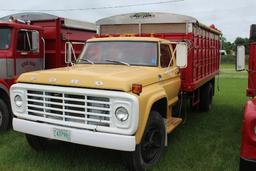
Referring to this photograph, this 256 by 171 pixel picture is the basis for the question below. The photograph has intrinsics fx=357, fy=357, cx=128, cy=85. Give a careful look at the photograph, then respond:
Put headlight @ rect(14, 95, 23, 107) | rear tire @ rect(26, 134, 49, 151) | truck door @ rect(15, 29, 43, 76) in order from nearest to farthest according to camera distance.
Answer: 1. headlight @ rect(14, 95, 23, 107)
2. rear tire @ rect(26, 134, 49, 151)
3. truck door @ rect(15, 29, 43, 76)

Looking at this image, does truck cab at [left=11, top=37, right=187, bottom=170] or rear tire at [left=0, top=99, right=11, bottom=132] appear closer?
truck cab at [left=11, top=37, right=187, bottom=170]

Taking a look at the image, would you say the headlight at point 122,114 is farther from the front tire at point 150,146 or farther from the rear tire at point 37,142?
the rear tire at point 37,142

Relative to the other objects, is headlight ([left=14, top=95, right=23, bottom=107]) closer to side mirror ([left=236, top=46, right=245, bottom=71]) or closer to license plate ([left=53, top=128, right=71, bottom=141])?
license plate ([left=53, top=128, right=71, bottom=141])

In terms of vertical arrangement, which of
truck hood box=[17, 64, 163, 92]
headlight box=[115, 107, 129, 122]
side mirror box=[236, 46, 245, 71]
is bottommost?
headlight box=[115, 107, 129, 122]

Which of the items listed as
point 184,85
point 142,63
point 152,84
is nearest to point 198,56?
point 184,85

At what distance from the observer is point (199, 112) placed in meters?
9.96

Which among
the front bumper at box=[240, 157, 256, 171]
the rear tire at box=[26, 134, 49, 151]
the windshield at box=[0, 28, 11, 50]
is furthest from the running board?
the windshield at box=[0, 28, 11, 50]

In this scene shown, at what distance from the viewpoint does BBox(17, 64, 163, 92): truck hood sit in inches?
185

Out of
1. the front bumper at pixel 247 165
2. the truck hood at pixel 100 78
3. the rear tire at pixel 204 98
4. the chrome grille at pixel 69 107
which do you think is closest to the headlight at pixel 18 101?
the chrome grille at pixel 69 107

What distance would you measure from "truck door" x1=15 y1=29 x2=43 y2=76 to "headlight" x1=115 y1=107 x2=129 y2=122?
3.86 metres

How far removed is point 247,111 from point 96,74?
206cm

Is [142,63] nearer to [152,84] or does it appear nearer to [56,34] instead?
[152,84]

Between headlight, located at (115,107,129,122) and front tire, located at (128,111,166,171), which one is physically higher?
headlight, located at (115,107,129,122)

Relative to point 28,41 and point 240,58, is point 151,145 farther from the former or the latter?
point 28,41
